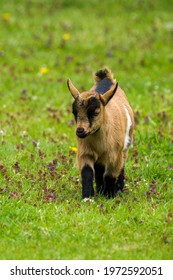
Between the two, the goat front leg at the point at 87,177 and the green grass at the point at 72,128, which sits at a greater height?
the goat front leg at the point at 87,177

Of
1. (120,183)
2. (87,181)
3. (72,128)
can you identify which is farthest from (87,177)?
(72,128)

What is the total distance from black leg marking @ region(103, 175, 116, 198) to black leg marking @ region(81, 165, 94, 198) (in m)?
0.31

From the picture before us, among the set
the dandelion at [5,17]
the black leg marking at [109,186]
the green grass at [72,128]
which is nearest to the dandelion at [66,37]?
the green grass at [72,128]

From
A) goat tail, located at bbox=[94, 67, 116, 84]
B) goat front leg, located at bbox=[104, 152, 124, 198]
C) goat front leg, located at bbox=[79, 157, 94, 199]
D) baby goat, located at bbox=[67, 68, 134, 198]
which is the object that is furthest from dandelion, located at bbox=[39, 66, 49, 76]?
goat front leg, located at bbox=[79, 157, 94, 199]

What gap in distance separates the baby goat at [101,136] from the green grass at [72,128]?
11.3 inches

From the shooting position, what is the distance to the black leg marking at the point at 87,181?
8106 mm

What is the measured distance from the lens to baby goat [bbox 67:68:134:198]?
7680mm

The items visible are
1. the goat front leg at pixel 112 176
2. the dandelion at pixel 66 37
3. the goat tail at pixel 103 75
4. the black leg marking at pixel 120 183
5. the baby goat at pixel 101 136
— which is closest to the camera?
the baby goat at pixel 101 136

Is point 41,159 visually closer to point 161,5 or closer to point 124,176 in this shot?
point 124,176

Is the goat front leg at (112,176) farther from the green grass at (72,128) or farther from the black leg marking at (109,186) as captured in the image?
the green grass at (72,128)

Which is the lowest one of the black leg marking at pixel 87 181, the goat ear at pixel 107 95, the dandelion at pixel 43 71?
the dandelion at pixel 43 71

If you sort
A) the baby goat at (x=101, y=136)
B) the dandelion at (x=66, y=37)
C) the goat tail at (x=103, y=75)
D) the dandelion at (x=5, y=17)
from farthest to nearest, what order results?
the dandelion at (x=5, y=17) → the dandelion at (x=66, y=37) → the goat tail at (x=103, y=75) → the baby goat at (x=101, y=136)

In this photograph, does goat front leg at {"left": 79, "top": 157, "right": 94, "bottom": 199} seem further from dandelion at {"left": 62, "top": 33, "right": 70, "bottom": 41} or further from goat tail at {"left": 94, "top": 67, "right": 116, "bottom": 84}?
dandelion at {"left": 62, "top": 33, "right": 70, "bottom": 41}
